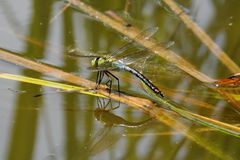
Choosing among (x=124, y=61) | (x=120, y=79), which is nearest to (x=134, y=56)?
(x=124, y=61)

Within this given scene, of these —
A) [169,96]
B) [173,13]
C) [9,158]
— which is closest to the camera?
[9,158]

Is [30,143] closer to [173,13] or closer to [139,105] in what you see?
[139,105]

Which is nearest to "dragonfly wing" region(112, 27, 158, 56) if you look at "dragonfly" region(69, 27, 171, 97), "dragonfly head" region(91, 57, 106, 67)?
"dragonfly" region(69, 27, 171, 97)

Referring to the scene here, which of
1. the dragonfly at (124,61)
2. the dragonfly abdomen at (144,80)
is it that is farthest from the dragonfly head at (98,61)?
the dragonfly abdomen at (144,80)

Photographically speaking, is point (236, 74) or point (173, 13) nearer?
point (236, 74)

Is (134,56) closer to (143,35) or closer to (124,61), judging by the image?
(124,61)

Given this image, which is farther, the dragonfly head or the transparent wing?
the transparent wing

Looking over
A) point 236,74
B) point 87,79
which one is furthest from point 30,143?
point 236,74

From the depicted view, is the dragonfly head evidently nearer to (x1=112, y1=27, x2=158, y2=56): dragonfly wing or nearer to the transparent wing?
the transparent wing

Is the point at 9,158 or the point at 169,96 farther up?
the point at 169,96
